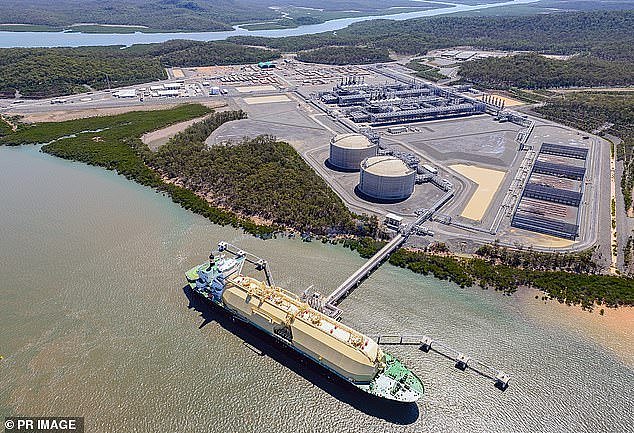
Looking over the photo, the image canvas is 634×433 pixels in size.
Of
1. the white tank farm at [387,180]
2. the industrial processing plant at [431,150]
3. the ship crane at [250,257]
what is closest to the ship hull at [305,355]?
the ship crane at [250,257]

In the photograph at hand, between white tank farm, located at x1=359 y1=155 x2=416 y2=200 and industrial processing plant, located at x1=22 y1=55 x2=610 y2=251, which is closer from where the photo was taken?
industrial processing plant, located at x1=22 y1=55 x2=610 y2=251

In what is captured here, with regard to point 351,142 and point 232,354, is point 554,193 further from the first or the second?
point 232,354

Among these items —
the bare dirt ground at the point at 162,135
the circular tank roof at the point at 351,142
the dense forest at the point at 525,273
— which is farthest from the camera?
the bare dirt ground at the point at 162,135

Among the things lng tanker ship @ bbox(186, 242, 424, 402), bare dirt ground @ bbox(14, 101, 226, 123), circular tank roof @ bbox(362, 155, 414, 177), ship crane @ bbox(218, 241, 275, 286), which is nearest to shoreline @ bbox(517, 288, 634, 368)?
lng tanker ship @ bbox(186, 242, 424, 402)

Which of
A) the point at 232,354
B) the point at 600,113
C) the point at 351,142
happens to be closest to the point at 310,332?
the point at 232,354

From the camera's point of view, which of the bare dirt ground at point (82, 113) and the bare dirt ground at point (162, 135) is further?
the bare dirt ground at point (82, 113)

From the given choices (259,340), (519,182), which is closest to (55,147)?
(259,340)

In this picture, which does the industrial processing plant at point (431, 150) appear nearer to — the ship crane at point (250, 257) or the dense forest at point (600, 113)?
the dense forest at point (600, 113)

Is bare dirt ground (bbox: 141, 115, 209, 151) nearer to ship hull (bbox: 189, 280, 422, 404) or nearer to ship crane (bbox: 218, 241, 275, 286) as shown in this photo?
ship crane (bbox: 218, 241, 275, 286)
